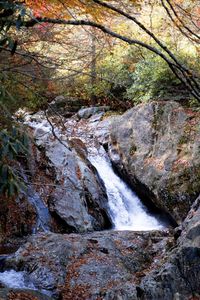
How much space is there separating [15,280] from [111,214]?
4.27m

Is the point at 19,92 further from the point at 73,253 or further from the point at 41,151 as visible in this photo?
the point at 73,253

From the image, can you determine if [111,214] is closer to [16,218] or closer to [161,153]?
[161,153]

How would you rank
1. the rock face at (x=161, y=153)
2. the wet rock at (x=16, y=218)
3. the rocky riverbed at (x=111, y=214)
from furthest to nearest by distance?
the rock face at (x=161, y=153) → the wet rock at (x=16, y=218) → the rocky riverbed at (x=111, y=214)

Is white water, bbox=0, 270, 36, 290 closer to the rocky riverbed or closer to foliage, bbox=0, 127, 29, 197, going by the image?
the rocky riverbed

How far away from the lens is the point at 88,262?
20.1ft

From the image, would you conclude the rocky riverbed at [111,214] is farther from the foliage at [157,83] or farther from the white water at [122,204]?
the foliage at [157,83]

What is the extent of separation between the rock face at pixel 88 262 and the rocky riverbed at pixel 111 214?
0.02 metres

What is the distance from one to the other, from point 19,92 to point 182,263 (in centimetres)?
475

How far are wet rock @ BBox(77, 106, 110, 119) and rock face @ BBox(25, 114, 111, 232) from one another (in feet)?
12.9

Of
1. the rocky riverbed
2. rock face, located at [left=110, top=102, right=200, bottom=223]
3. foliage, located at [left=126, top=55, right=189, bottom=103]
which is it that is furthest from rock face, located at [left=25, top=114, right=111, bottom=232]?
foliage, located at [left=126, top=55, right=189, bottom=103]

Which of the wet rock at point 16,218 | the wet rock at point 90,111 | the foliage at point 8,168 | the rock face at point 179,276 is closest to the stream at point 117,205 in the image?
the wet rock at point 16,218

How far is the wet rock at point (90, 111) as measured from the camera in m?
14.7

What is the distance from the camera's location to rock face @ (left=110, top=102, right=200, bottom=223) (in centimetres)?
890

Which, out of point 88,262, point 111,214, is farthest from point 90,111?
point 88,262
